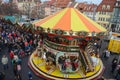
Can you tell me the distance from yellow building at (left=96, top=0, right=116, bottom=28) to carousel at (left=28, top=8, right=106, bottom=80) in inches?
1228

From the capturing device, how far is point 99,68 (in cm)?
1343

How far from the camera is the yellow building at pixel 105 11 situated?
137 feet

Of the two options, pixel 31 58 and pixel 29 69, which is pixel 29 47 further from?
pixel 29 69

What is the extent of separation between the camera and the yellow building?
41.6m

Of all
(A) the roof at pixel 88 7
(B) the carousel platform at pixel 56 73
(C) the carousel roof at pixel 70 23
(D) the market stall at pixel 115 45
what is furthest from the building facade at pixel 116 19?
(B) the carousel platform at pixel 56 73

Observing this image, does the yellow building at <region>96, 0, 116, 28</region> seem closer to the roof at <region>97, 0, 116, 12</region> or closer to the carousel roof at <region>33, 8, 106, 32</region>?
the roof at <region>97, 0, 116, 12</region>

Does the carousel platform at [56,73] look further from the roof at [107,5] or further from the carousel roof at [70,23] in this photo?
the roof at [107,5]

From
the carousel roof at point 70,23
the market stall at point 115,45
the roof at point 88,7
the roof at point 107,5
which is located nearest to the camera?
the carousel roof at point 70,23

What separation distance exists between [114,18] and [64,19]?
31.7 m

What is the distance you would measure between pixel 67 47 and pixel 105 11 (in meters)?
33.6

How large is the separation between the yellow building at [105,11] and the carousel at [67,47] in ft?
102

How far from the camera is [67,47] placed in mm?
12148

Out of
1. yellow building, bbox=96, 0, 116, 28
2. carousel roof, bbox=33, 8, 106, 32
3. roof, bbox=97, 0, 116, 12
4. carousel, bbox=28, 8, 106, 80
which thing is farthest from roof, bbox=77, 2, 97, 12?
carousel, bbox=28, 8, 106, 80

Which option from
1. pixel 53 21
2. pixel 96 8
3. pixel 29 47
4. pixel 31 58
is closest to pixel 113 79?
pixel 53 21
